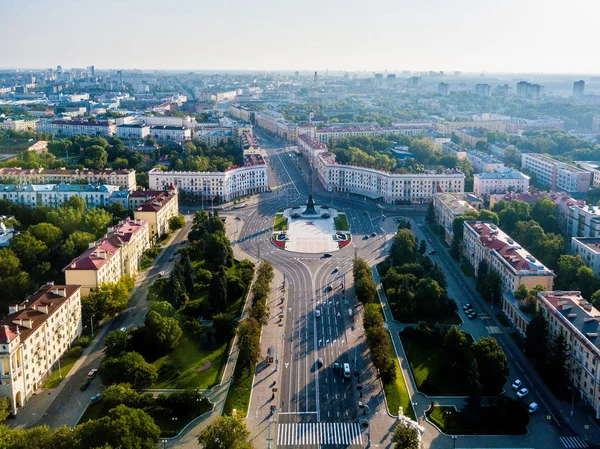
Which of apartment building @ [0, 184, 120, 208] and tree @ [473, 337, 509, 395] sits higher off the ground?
apartment building @ [0, 184, 120, 208]

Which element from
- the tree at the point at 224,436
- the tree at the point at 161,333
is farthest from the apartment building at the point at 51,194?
the tree at the point at 224,436

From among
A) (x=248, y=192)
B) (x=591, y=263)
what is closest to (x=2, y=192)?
(x=248, y=192)

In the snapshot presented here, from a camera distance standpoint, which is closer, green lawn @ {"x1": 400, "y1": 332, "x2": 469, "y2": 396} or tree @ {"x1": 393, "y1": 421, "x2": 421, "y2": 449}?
tree @ {"x1": 393, "y1": 421, "x2": 421, "y2": 449}

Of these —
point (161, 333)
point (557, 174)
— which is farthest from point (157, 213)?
point (557, 174)

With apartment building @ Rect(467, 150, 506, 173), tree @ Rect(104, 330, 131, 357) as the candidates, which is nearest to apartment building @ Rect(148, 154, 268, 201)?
apartment building @ Rect(467, 150, 506, 173)

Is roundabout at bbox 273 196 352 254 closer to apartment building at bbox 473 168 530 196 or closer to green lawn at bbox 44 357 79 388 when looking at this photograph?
apartment building at bbox 473 168 530 196

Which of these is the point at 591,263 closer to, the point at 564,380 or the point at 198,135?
the point at 564,380
